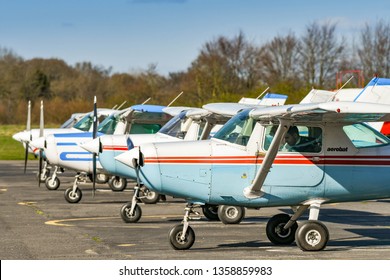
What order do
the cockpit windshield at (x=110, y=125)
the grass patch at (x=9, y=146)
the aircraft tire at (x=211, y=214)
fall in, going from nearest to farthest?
the aircraft tire at (x=211, y=214) → the cockpit windshield at (x=110, y=125) → the grass patch at (x=9, y=146)

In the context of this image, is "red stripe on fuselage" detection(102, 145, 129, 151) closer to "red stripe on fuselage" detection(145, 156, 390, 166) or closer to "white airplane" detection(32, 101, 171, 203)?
"white airplane" detection(32, 101, 171, 203)

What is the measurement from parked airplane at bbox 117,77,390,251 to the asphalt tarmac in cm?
59

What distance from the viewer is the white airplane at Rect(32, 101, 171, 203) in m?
21.7

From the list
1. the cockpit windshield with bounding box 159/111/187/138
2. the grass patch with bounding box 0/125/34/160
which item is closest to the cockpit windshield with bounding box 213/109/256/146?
the cockpit windshield with bounding box 159/111/187/138

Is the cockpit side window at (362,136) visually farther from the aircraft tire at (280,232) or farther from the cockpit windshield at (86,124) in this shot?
the cockpit windshield at (86,124)

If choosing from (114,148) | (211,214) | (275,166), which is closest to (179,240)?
(275,166)

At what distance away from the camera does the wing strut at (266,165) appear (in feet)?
42.2

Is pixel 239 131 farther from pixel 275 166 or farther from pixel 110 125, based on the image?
pixel 110 125

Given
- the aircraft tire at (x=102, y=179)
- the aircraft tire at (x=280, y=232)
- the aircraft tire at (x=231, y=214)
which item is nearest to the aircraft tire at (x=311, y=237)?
the aircraft tire at (x=280, y=232)

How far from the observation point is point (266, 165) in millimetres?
12953

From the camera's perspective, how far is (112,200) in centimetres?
2269

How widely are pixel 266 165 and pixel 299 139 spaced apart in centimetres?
71
